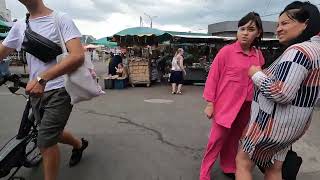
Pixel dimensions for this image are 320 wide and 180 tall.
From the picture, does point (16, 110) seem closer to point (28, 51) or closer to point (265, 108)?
point (28, 51)

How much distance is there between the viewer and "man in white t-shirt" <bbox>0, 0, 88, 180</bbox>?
10.2 ft

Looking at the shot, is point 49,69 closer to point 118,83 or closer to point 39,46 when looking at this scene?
point 39,46

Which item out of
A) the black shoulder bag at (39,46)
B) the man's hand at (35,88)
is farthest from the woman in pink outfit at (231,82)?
the man's hand at (35,88)

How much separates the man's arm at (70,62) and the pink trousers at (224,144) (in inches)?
60.8

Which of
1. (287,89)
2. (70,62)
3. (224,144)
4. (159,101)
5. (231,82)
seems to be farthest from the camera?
(159,101)

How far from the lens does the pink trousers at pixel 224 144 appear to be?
12.6 ft

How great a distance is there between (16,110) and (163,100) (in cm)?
414

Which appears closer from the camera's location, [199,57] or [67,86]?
[67,86]

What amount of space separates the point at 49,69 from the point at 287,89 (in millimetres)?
1880

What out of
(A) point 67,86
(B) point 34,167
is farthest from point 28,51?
(B) point 34,167

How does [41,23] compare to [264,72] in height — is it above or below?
above

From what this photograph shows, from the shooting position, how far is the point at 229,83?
376 cm

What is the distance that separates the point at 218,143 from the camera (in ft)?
12.7

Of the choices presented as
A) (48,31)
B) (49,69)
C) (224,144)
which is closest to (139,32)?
(224,144)
